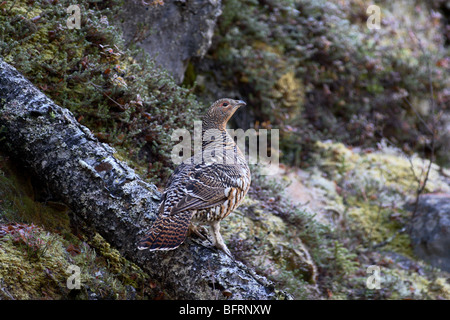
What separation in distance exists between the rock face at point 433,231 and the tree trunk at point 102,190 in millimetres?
5508

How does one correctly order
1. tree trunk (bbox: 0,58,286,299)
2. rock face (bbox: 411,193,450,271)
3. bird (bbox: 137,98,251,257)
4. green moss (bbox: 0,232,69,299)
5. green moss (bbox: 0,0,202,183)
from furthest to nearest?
1. rock face (bbox: 411,193,450,271)
2. green moss (bbox: 0,0,202,183)
3. tree trunk (bbox: 0,58,286,299)
4. bird (bbox: 137,98,251,257)
5. green moss (bbox: 0,232,69,299)

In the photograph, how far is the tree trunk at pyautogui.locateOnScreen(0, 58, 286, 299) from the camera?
4.05 meters

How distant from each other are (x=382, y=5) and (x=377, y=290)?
10457mm

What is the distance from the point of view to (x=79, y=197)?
4324 mm

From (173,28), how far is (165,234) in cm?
537

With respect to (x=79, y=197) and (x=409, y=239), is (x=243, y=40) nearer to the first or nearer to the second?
(x=409, y=239)

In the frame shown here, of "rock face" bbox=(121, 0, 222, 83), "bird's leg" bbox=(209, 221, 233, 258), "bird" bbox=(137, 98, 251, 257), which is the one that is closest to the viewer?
"bird" bbox=(137, 98, 251, 257)

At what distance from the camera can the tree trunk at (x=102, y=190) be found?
4.05 m

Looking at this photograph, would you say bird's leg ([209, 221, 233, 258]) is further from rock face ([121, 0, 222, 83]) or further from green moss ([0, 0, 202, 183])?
rock face ([121, 0, 222, 83])

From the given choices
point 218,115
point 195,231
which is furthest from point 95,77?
point 195,231

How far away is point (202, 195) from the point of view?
4.45m

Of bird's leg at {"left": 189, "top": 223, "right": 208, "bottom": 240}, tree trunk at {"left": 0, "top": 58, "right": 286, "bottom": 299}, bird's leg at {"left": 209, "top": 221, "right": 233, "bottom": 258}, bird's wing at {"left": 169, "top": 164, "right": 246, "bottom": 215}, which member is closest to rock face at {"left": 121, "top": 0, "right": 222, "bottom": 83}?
tree trunk at {"left": 0, "top": 58, "right": 286, "bottom": 299}

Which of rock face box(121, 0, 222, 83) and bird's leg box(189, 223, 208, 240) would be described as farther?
rock face box(121, 0, 222, 83)

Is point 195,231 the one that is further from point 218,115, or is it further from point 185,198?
point 218,115
